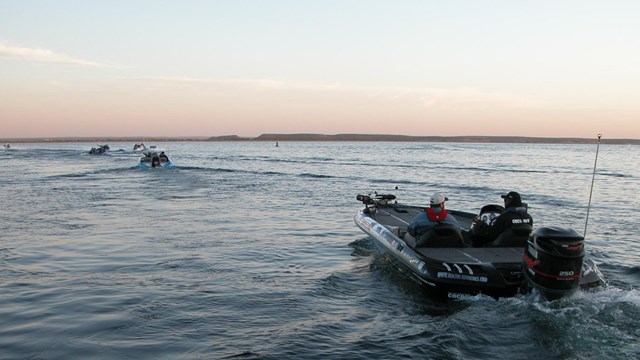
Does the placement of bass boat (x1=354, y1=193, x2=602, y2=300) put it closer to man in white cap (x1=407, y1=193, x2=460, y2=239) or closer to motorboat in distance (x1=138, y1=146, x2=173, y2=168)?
man in white cap (x1=407, y1=193, x2=460, y2=239)

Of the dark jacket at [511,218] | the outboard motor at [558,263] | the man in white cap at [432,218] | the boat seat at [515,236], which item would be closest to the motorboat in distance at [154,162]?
the man in white cap at [432,218]

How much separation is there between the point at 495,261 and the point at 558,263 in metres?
1.69

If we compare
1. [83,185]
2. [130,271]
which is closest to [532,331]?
[130,271]

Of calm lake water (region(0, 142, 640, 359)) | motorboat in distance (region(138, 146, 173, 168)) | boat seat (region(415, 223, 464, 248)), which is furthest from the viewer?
motorboat in distance (region(138, 146, 173, 168))

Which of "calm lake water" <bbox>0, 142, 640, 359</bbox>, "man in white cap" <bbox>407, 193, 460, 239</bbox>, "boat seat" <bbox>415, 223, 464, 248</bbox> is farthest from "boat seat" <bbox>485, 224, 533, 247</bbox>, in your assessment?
"calm lake water" <bbox>0, 142, 640, 359</bbox>

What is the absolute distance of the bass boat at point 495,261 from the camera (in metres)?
7.86

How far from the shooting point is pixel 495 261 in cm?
946

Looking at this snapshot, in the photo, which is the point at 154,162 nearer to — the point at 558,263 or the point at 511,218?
the point at 511,218

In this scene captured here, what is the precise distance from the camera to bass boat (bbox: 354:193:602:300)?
310 inches

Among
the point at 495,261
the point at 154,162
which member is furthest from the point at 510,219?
the point at 154,162

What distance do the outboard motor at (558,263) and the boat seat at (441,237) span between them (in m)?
2.47

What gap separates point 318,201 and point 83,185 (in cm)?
1561

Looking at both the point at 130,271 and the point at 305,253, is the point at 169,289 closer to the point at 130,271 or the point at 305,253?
the point at 130,271

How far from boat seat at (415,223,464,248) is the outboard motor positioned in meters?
2.47
